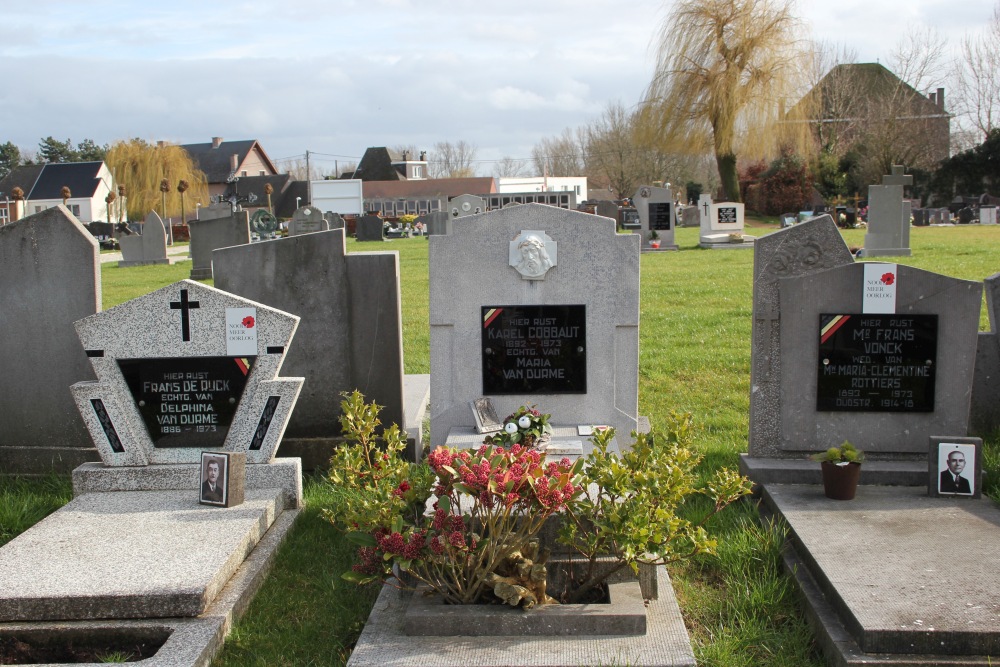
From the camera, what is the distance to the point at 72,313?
5996 mm

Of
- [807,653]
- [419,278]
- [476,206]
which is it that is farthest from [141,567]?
[476,206]

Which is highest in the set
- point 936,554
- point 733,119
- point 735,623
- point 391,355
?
Answer: point 733,119

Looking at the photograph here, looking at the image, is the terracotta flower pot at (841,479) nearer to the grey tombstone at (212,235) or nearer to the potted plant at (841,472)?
the potted plant at (841,472)

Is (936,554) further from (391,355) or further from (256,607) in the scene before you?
(391,355)

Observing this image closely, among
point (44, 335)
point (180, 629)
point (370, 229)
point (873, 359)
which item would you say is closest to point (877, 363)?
point (873, 359)

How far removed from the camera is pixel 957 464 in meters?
4.88

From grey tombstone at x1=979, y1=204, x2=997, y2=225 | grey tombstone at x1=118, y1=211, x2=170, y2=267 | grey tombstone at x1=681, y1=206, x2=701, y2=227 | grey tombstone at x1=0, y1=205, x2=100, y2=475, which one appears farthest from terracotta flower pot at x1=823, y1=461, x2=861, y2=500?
grey tombstone at x1=979, y1=204, x2=997, y2=225

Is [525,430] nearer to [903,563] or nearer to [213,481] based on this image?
[213,481]

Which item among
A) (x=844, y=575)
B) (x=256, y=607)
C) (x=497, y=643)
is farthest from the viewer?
(x=256, y=607)

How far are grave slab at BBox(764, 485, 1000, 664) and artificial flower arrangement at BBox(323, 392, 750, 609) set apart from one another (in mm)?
623

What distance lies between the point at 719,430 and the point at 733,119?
29.0 metres

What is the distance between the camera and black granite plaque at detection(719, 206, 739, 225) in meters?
23.7

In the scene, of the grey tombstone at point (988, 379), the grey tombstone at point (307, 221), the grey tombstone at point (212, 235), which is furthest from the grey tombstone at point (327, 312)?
the grey tombstone at point (307, 221)

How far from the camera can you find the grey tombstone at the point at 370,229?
107 feet
